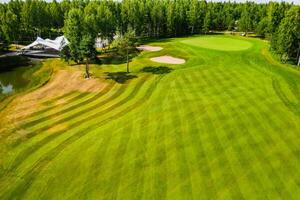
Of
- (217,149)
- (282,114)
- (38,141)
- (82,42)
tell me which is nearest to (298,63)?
(282,114)

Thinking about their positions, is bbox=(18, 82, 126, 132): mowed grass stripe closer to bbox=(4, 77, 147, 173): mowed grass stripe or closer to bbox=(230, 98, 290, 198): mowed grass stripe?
bbox=(4, 77, 147, 173): mowed grass stripe

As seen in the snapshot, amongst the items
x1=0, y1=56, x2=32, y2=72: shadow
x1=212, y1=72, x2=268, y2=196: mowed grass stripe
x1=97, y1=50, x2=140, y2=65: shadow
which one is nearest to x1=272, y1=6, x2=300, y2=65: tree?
x1=212, y1=72, x2=268, y2=196: mowed grass stripe

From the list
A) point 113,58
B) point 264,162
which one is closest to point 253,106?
point 264,162

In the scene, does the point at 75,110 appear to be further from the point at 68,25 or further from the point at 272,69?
the point at 272,69

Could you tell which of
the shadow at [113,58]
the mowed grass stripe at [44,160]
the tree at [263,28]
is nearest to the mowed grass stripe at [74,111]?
the mowed grass stripe at [44,160]

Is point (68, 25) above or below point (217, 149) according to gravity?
above

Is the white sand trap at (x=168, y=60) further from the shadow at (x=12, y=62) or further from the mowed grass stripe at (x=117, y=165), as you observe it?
the mowed grass stripe at (x=117, y=165)
